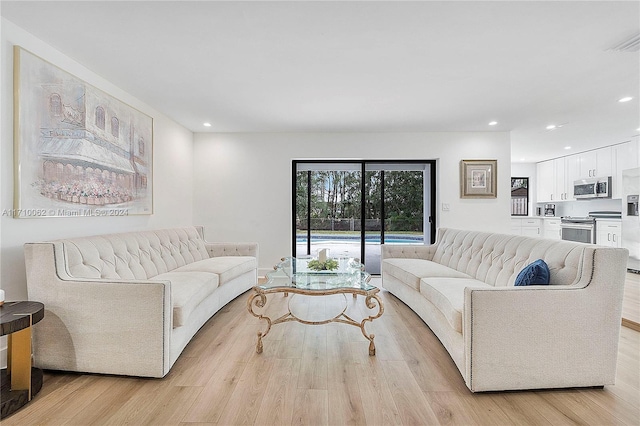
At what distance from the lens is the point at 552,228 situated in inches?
279

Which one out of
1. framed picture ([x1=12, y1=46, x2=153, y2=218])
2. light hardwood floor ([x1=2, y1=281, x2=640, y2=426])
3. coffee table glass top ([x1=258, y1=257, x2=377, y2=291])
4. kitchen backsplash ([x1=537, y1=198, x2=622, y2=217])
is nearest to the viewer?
light hardwood floor ([x1=2, y1=281, x2=640, y2=426])

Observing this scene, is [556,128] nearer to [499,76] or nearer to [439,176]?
[439,176]

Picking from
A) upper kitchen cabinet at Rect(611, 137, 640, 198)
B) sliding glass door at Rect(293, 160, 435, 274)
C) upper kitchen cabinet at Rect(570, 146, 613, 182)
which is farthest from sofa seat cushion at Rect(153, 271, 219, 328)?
upper kitchen cabinet at Rect(570, 146, 613, 182)

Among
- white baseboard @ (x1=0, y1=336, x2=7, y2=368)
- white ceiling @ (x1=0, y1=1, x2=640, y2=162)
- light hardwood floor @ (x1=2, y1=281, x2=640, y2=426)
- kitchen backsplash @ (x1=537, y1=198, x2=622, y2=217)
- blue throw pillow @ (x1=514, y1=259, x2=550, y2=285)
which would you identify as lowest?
light hardwood floor @ (x1=2, y1=281, x2=640, y2=426)

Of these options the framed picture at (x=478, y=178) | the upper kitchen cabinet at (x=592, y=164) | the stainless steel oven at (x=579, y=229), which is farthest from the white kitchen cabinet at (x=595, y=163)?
the framed picture at (x=478, y=178)

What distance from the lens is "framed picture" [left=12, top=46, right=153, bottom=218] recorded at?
87.7 inches

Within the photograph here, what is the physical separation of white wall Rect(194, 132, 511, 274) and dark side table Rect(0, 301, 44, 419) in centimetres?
337

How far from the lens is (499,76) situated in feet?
9.80

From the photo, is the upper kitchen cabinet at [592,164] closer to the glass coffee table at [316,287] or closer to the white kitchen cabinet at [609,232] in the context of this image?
the white kitchen cabinet at [609,232]

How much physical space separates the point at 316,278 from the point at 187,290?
1.07 m

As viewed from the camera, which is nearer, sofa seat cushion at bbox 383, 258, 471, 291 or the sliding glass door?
sofa seat cushion at bbox 383, 258, 471, 291

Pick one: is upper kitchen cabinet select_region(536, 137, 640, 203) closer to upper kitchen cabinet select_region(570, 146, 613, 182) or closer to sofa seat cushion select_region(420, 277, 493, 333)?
upper kitchen cabinet select_region(570, 146, 613, 182)

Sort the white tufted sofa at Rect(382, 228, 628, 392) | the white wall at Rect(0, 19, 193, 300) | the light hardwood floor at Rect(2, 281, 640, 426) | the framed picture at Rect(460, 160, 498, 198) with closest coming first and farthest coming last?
the light hardwood floor at Rect(2, 281, 640, 426), the white tufted sofa at Rect(382, 228, 628, 392), the white wall at Rect(0, 19, 193, 300), the framed picture at Rect(460, 160, 498, 198)

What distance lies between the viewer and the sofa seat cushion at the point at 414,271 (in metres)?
3.12
